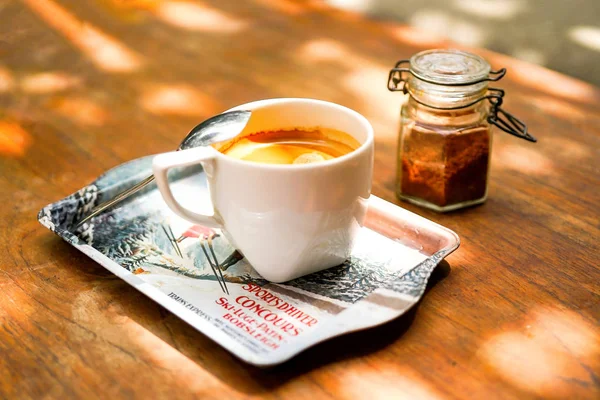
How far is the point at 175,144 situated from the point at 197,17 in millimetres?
548

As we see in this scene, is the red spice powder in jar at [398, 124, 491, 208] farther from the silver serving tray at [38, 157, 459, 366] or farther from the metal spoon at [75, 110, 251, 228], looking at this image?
the metal spoon at [75, 110, 251, 228]

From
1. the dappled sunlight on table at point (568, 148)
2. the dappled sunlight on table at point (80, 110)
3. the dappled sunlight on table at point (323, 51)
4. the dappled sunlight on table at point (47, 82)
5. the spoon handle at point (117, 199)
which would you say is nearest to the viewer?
the spoon handle at point (117, 199)

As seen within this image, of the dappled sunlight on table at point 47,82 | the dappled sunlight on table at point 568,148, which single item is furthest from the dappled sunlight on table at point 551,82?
the dappled sunlight on table at point 47,82

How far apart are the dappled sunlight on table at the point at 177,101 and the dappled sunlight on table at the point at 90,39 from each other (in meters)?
0.11

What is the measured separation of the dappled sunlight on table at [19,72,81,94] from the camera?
119 centimetres

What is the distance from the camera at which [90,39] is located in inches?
53.4

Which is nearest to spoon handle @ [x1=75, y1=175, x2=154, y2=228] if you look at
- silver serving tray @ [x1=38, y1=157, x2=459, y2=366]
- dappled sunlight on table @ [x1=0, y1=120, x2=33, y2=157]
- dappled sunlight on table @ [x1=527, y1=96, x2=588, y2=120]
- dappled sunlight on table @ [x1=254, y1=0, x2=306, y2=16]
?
silver serving tray @ [x1=38, y1=157, x2=459, y2=366]

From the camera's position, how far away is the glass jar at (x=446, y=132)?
83 cm

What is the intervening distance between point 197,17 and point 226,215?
89 centimetres

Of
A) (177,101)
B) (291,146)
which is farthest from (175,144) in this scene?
(291,146)

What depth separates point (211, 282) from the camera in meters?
0.72

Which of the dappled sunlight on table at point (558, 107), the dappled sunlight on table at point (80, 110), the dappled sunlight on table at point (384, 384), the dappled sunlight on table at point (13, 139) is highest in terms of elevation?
the dappled sunlight on table at point (558, 107)

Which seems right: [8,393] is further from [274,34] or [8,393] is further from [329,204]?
[274,34]

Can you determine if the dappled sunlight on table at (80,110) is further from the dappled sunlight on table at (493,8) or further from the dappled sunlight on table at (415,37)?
the dappled sunlight on table at (493,8)
